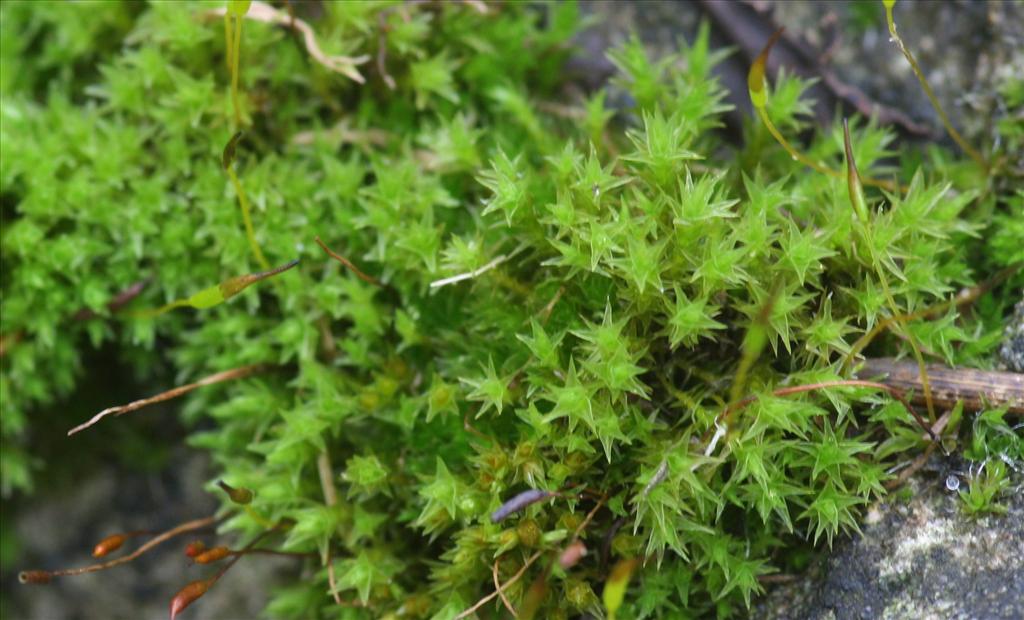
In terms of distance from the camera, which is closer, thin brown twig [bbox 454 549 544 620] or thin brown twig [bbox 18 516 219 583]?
thin brown twig [bbox 454 549 544 620]

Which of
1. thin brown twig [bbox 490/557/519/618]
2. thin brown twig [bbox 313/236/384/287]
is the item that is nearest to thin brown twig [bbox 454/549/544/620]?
thin brown twig [bbox 490/557/519/618]

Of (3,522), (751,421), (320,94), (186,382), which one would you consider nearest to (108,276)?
(186,382)

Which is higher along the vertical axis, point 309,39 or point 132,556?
point 309,39

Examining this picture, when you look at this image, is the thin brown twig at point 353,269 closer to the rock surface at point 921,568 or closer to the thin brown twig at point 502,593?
the thin brown twig at point 502,593

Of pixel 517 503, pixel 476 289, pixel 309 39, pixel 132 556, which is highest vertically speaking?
pixel 309 39

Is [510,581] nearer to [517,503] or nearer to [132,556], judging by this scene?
[517,503]

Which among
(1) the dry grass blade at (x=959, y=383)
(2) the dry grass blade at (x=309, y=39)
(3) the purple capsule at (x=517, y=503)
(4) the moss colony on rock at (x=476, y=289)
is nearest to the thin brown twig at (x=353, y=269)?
(4) the moss colony on rock at (x=476, y=289)

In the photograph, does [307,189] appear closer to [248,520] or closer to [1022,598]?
[248,520]

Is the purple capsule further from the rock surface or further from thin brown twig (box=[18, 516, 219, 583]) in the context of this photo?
thin brown twig (box=[18, 516, 219, 583])

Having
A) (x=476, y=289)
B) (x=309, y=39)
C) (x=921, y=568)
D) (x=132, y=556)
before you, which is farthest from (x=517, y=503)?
(x=309, y=39)
